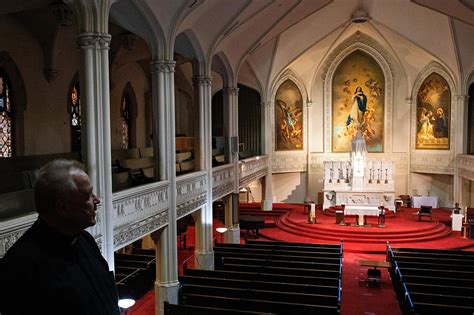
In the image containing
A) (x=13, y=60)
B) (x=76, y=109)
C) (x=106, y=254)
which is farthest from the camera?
(x=76, y=109)

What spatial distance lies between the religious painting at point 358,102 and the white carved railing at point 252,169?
483 centimetres

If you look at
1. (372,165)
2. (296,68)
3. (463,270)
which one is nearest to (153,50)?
(463,270)

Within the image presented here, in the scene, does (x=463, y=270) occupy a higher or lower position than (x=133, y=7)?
lower

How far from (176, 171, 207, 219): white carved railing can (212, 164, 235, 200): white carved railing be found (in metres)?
1.16

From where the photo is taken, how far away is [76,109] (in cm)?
1485

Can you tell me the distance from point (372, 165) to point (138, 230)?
A: 13924 mm

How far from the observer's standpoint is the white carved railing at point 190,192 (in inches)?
474

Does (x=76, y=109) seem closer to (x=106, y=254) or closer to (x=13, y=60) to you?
(x=13, y=60)

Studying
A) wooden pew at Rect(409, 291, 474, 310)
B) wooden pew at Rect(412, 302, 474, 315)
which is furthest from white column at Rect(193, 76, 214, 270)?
wooden pew at Rect(412, 302, 474, 315)

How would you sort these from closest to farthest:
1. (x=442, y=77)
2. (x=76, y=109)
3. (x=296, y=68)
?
(x=76, y=109)
(x=442, y=77)
(x=296, y=68)

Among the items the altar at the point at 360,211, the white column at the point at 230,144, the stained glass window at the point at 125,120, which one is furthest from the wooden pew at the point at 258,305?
Result: the altar at the point at 360,211

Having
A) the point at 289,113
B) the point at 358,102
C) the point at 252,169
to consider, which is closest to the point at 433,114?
the point at 358,102

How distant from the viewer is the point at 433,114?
23438 mm

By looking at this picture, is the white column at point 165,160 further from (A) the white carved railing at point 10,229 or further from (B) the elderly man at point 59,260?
(B) the elderly man at point 59,260
